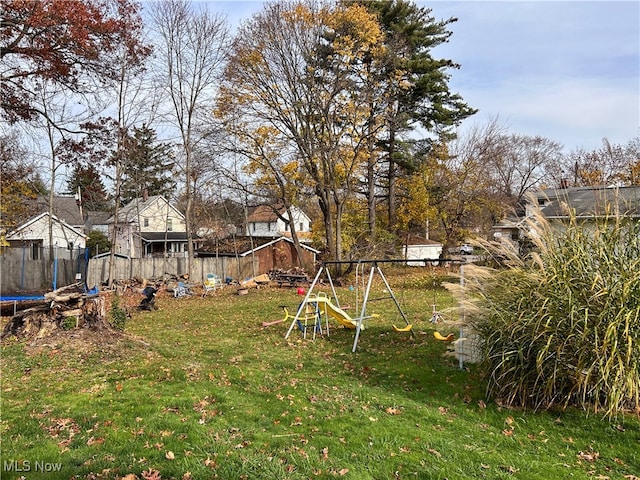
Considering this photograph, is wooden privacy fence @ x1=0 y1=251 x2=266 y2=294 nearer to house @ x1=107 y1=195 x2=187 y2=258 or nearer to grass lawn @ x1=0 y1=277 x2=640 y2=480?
grass lawn @ x1=0 y1=277 x2=640 y2=480

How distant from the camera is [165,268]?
23.7 metres

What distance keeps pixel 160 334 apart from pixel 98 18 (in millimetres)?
6452

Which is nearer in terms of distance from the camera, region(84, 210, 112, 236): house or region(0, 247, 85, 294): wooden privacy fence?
region(0, 247, 85, 294): wooden privacy fence

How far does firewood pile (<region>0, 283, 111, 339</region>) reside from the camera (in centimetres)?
834

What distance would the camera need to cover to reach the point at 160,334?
32.2ft

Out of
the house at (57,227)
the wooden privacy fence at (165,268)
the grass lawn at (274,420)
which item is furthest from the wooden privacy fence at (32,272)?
the grass lawn at (274,420)

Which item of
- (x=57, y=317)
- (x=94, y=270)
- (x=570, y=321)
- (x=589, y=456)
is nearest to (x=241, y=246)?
(x=94, y=270)

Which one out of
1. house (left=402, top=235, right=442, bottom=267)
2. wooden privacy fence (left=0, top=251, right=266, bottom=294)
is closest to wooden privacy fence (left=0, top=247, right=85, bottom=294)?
wooden privacy fence (left=0, top=251, right=266, bottom=294)

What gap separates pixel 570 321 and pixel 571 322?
0.29 ft

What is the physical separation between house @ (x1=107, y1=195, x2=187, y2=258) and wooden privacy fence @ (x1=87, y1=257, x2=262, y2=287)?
42.4ft

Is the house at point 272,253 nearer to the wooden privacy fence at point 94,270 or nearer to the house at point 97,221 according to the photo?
the wooden privacy fence at point 94,270

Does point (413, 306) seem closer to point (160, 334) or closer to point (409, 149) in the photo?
point (160, 334)

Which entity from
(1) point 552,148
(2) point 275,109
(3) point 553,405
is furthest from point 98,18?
(1) point 552,148

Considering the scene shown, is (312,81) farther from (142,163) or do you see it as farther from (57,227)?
(57,227)
